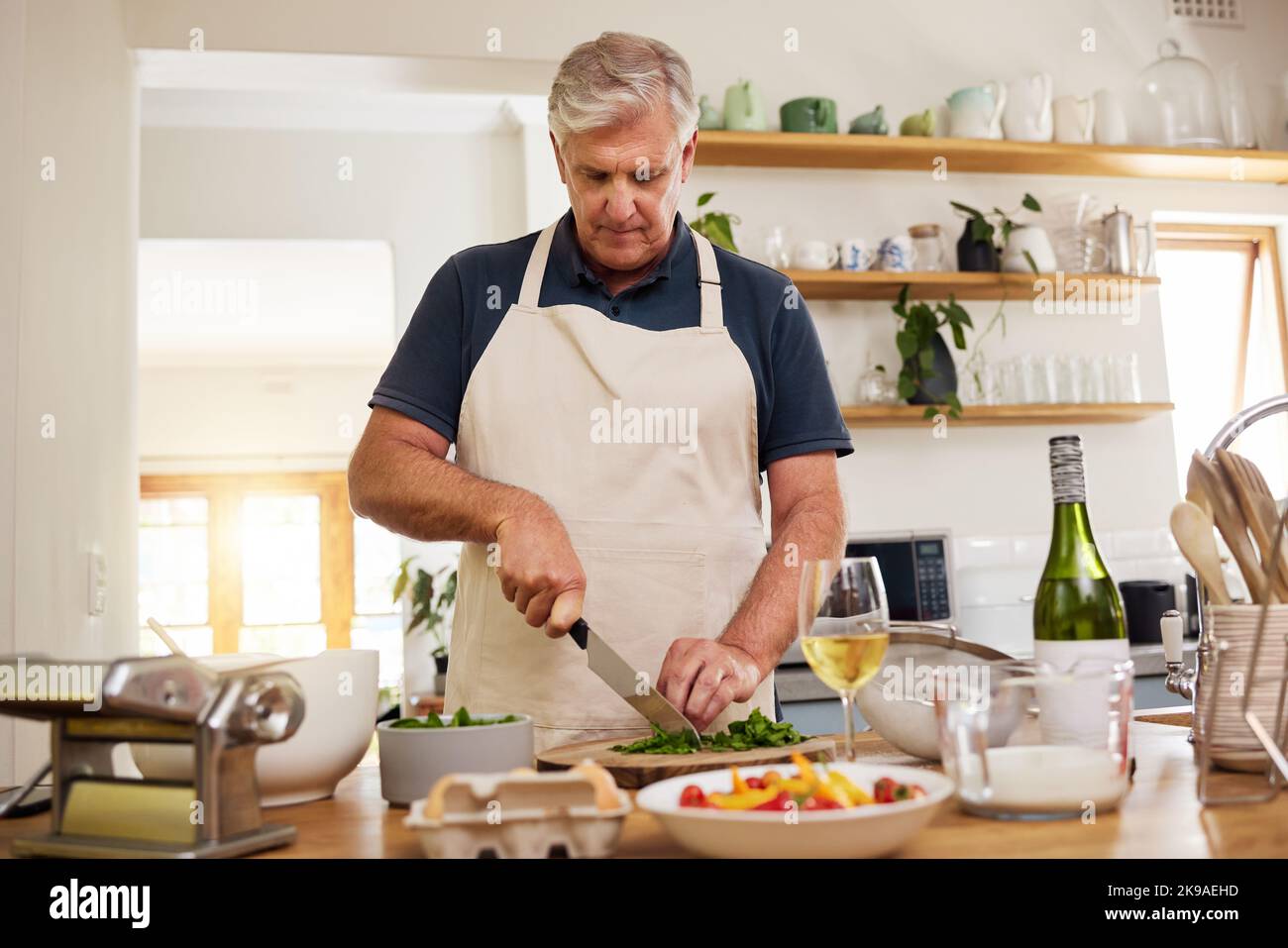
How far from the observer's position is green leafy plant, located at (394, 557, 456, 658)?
4938 millimetres

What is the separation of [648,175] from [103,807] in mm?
1088

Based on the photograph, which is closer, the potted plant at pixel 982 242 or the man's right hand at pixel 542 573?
the man's right hand at pixel 542 573

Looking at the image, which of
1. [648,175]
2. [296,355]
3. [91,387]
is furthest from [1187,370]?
[296,355]

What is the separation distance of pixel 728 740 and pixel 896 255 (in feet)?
9.00

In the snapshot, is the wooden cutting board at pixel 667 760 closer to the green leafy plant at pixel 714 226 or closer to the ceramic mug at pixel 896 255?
the green leafy plant at pixel 714 226

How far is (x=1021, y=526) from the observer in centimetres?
382

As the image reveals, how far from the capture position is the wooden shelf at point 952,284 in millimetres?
3549

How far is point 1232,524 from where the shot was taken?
1.04m

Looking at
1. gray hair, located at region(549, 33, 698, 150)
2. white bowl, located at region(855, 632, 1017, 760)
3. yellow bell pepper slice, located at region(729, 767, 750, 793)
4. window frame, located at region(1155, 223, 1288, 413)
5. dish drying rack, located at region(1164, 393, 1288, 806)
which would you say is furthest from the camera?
window frame, located at region(1155, 223, 1288, 413)

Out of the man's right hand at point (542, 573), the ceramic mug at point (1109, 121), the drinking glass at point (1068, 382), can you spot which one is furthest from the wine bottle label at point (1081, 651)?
the ceramic mug at point (1109, 121)

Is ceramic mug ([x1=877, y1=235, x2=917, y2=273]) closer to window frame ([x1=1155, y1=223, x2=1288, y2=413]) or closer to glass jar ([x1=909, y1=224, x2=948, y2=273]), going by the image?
glass jar ([x1=909, y1=224, x2=948, y2=273])

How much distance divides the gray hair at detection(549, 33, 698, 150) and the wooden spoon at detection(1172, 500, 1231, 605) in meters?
0.89

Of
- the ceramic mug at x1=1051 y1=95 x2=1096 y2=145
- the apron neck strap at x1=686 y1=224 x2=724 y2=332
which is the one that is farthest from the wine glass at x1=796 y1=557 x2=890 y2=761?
the ceramic mug at x1=1051 y1=95 x2=1096 y2=145

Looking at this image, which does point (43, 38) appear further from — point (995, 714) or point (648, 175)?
point (995, 714)
